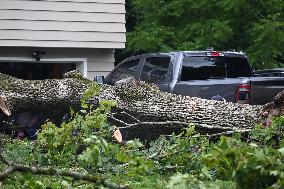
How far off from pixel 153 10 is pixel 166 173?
12577 millimetres

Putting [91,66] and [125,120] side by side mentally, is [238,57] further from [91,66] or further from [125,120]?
[125,120]

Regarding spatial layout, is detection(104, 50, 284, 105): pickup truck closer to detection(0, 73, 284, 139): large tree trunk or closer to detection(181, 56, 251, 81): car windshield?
detection(181, 56, 251, 81): car windshield

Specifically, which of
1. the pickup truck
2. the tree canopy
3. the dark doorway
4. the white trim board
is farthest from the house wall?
the tree canopy

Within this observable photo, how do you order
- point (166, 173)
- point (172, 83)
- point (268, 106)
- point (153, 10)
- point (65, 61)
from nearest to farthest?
point (166, 173), point (268, 106), point (172, 83), point (65, 61), point (153, 10)

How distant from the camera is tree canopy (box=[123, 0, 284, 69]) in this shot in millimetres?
16109

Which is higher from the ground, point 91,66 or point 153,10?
point 153,10

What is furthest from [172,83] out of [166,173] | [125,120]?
[166,173]

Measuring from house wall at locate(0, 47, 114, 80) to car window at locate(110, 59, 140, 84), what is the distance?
68cm

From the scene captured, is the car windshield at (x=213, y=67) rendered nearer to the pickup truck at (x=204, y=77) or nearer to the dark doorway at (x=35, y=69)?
the pickup truck at (x=204, y=77)

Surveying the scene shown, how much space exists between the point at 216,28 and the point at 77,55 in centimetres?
499

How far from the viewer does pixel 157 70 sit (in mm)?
11062

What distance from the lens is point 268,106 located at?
728cm

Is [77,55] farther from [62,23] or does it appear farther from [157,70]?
[157,70]

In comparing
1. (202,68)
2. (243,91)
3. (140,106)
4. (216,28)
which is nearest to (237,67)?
(202,68)
